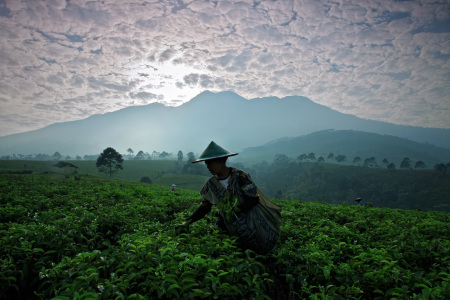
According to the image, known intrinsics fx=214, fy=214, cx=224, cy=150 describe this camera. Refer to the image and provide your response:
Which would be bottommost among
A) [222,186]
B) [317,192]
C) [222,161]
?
[317,192]

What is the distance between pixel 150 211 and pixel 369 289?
6820mm

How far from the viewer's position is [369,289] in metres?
3.28

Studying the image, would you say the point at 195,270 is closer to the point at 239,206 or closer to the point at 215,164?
the point at 239,206

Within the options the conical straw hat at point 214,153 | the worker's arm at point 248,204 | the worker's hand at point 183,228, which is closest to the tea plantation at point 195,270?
the worker's hand at point 183,228

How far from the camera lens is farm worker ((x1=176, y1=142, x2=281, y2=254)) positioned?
14.3 feet

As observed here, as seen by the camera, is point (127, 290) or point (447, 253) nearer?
point (127, 290)

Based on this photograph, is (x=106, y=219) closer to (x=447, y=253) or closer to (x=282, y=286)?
(x=282, y=286)

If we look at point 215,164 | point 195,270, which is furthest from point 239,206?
point 195,270

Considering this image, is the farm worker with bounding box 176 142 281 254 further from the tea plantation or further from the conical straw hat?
the tea plantation

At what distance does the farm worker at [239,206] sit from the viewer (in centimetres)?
436

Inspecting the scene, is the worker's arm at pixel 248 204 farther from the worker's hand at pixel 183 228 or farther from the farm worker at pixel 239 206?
the worker's hand at pixel 183 228

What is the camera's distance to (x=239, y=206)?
174 inches

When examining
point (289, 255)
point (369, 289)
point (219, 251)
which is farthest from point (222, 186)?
point (369, 289)

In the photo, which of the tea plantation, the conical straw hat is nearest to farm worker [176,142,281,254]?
the conical straw hat
